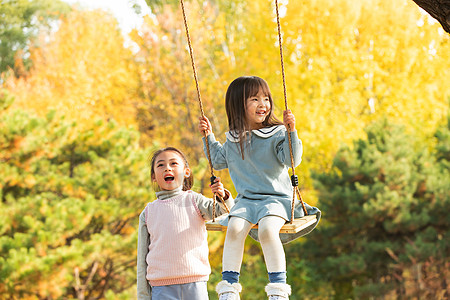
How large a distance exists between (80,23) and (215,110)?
244 inches

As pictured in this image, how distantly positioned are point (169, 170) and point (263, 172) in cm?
42

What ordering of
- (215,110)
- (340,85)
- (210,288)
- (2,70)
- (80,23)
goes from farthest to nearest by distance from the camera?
(2,70), (80,23), (215,110), (340,85), (210,288)

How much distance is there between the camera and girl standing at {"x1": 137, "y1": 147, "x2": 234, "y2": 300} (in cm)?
255

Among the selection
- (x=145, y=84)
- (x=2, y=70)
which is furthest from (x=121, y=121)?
(x=2, y=70)

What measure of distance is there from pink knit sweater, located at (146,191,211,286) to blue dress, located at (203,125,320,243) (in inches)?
6.2

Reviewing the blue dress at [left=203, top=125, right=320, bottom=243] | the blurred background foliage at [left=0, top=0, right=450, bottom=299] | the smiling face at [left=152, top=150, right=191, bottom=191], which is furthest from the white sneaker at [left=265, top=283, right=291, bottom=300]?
the blurred background foliage at [left=0, top=0, right=450, bottom=299]

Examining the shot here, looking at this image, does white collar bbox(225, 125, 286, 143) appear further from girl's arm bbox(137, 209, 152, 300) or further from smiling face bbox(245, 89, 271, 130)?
girl's arm bbox(137, 209, 152, 300)

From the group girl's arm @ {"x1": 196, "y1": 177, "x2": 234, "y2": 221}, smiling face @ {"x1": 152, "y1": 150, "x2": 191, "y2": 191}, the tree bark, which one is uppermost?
the tree bark

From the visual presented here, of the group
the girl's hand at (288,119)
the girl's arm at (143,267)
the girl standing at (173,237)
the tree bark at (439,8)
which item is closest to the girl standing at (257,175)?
the girl's hand at (288,119)

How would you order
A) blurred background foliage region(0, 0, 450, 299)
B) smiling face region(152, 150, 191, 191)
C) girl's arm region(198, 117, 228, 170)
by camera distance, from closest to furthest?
1. smiling face region(152, 150, 191, 191)
2. girl's arm region(198, 117, 228, 170)
3. blurred background foliage region(0, 0, 450, 299)

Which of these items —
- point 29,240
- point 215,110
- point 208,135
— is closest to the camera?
point 208,135

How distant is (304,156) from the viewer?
12.6m

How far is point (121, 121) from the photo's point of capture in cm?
1656

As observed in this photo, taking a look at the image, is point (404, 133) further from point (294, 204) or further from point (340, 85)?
point (294, 204)
